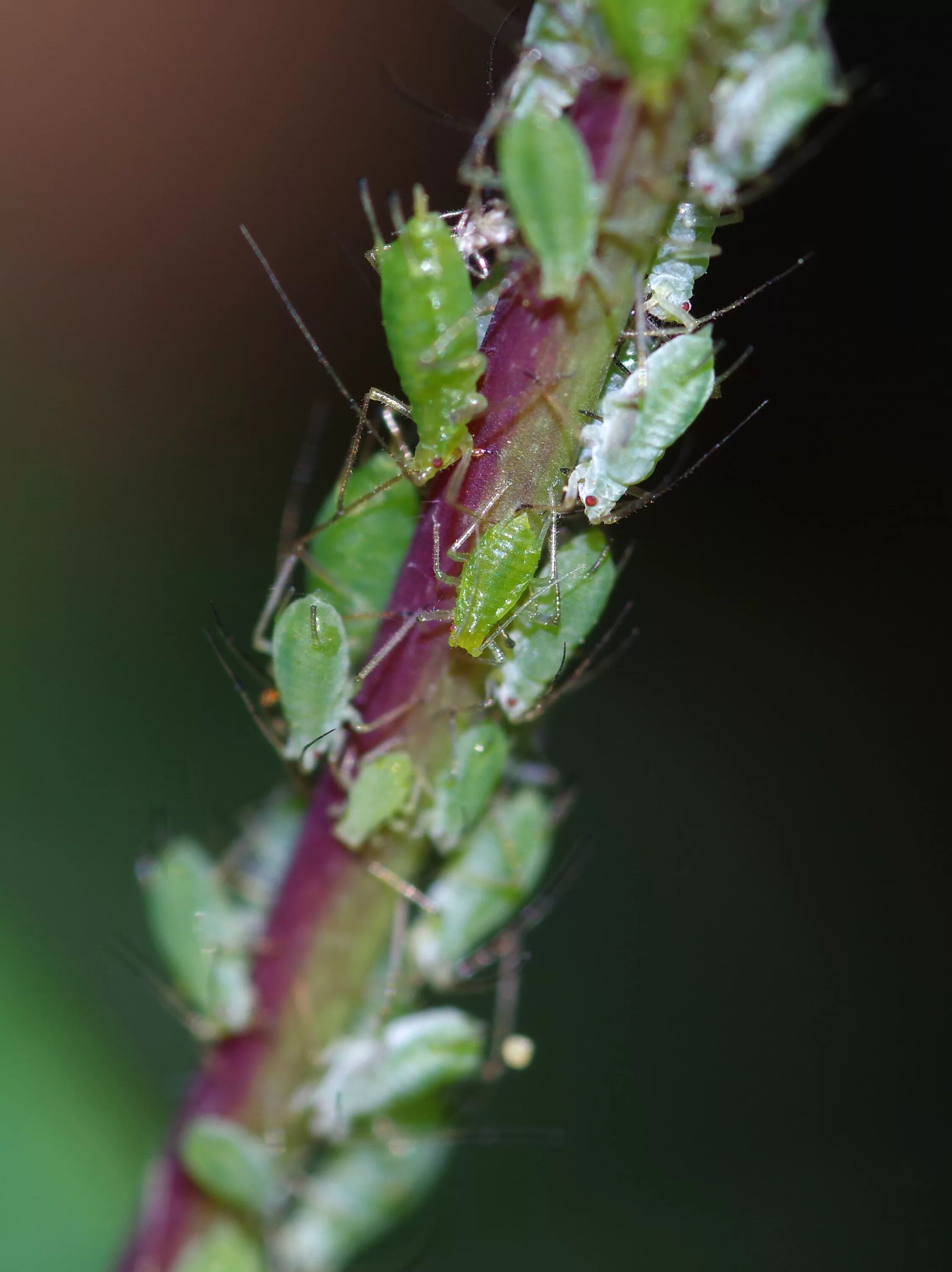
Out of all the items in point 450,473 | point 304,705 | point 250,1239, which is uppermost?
point 450,473

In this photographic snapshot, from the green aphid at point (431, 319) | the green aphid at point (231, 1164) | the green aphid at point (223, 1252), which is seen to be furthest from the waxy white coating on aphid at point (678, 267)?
the green aphid at point (223, 1252)

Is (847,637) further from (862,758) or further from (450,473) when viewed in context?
(450,473)

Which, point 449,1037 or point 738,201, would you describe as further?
point 449,1037

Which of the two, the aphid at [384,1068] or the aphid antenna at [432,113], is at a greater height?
the aphid antenna at [432,113]

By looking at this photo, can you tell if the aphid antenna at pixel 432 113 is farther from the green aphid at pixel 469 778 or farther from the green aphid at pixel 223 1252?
the green aphid at pixel 223 1252

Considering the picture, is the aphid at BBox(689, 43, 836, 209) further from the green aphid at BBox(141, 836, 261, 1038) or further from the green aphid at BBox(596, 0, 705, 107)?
the green aphid at BBox(141, 836, 261, 1038)

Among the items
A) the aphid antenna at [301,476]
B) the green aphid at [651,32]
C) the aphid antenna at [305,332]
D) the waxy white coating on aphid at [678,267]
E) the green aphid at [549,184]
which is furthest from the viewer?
the aphid antenna at [301,476]

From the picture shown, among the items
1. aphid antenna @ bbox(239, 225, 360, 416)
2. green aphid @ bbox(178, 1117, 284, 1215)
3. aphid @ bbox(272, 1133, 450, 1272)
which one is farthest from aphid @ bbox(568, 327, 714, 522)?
aphid @ bbox(272, 1133, 450, 1272)

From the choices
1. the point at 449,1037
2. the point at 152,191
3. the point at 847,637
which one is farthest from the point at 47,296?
the point at 449,1037
